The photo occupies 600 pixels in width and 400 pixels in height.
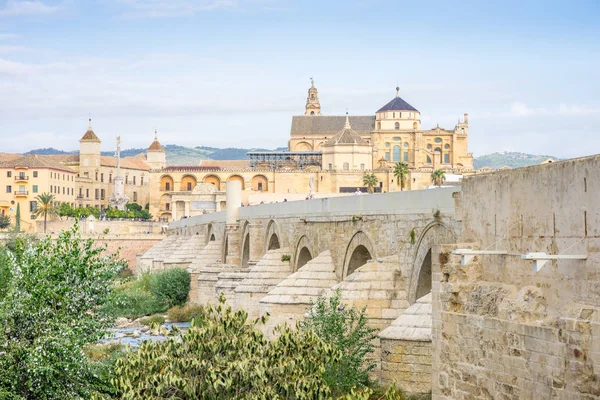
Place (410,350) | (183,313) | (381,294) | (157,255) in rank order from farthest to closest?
(157,255) → (183,313) → (381,294) → (410,350)

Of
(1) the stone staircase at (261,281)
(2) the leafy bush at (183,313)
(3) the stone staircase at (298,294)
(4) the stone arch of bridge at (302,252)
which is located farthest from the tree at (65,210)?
(3) the stone staircase at (298,294)

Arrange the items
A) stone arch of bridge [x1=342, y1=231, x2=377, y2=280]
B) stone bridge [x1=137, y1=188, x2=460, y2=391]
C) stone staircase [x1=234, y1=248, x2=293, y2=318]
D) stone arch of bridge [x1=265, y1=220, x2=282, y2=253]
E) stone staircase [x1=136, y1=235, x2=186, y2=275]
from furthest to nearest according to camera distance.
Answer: stone staircase [x1=136, y1=235, x2=186, y2=275]
stone arch of bridge [x1=265, y1=220, x2=282, y2=253]
stone staircase [x1=234, y1=248, x2=293, y2=318]
stone arch of bridge [x1=342, y1=231, x2=377, y2=280]
stone bridge [x1=137, y1=188, x2=460, y2=391]

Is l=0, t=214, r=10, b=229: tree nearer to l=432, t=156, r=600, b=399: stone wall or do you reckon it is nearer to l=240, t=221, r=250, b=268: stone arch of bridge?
l=240, t=221, r=250, b=268: stone arch of bridge

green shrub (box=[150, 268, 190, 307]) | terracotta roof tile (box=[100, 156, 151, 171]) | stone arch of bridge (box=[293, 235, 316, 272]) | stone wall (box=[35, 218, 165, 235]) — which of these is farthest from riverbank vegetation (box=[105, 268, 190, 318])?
terracotta roof tile (box=[100, 156, 151, 171])

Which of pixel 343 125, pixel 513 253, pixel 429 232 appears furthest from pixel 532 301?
pixel 343 125

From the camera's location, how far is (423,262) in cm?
1423

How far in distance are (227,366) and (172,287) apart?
28.0 meters

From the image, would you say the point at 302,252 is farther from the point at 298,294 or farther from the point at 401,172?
the point at 401,172

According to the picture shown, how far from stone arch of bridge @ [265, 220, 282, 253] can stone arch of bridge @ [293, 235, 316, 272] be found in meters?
3.41

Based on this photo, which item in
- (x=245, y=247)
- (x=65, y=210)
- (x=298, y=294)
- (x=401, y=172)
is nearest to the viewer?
(x=298, y=294)

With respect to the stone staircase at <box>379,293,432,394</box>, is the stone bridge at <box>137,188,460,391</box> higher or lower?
higher

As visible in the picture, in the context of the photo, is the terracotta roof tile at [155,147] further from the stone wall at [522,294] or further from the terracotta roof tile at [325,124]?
the stone wall at [522,294]

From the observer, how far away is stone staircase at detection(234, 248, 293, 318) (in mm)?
23750

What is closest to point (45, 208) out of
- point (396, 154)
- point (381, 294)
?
point (396, 154)
